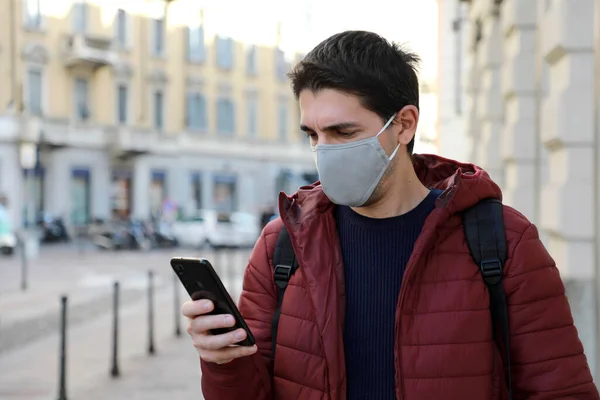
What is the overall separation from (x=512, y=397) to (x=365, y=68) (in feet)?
2.89

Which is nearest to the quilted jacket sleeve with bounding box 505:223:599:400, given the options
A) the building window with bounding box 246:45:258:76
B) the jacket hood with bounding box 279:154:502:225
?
the jacket hood with bounding box 279:154:502:225

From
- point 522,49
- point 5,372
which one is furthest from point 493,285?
point 5,372

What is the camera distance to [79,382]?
815 cm

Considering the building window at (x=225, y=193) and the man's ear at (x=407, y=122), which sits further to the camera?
the building window at (x=225, y=193)

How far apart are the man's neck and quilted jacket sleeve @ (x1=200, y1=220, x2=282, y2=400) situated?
27 centimetres

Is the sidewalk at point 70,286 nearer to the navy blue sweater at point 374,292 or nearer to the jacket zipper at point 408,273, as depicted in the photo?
the navy blue sweater at point 374,292

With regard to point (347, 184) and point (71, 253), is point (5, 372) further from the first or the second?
point (71, 253)

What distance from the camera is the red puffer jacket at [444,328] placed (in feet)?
6.56

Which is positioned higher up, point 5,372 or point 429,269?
point 429,269

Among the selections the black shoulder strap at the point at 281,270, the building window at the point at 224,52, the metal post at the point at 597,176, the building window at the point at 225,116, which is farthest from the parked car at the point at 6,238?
the black shoulder strap at the point at 281,270

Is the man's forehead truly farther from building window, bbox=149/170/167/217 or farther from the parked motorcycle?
building window, bbox=149/170/167/217

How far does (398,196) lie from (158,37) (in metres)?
42.0

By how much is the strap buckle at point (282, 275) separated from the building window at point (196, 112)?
140ft

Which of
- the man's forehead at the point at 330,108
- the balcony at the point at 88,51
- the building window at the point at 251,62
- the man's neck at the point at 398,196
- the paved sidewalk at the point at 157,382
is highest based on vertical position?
the building window at the point at 251,62
